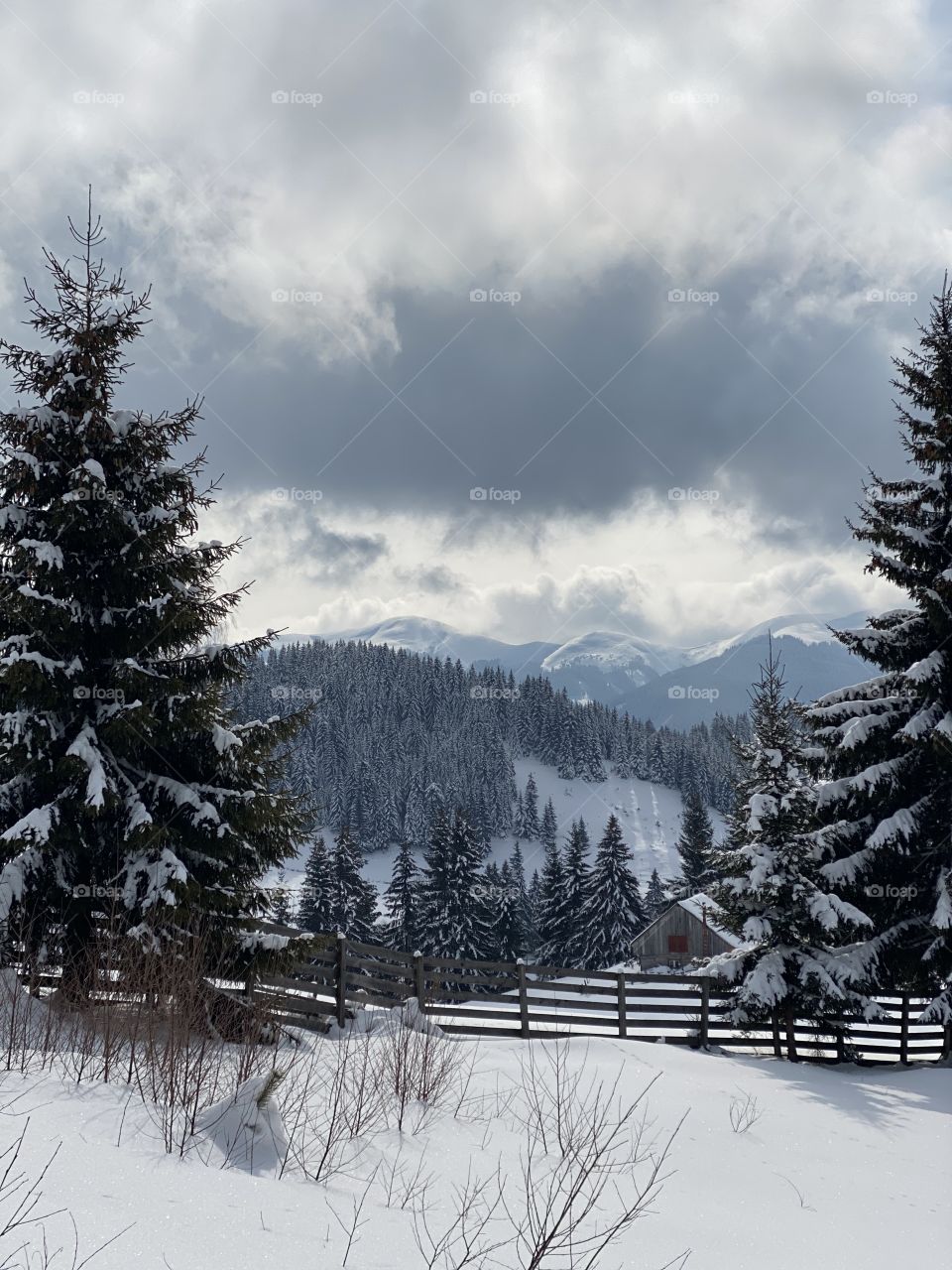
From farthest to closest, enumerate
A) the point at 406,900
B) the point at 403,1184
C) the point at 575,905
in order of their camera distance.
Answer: the point at 575,905 → the point at 406,900 → the point at 403,1184

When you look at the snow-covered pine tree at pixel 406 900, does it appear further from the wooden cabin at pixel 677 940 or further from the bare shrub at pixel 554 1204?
the bare shrub at pixel 554 1204

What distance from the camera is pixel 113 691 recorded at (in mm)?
10961

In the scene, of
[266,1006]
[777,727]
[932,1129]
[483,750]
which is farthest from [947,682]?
[483,750]

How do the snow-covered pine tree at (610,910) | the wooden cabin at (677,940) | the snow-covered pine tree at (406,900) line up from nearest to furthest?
the snow-covered pine tree at (406,900)
the snow-covered pine tree at (610,910)
the wooden cabin at (677,940)

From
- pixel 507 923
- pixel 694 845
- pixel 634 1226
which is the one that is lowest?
pixel 507 923

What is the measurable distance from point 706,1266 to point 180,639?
31.4 feet

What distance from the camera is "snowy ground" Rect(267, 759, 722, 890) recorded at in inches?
4867

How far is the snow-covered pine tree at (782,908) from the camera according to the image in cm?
1584

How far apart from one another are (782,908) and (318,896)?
43001mm

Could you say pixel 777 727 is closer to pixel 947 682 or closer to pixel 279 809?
pixel 947 682

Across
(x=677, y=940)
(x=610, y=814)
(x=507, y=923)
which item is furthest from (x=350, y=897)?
(x=610, y=814)

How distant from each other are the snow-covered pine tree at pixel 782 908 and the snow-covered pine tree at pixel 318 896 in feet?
133

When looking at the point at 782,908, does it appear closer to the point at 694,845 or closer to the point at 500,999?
the point at 500,999

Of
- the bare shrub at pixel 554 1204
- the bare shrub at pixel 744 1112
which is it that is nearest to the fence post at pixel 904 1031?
the bare shrub at pixel 744 1112
